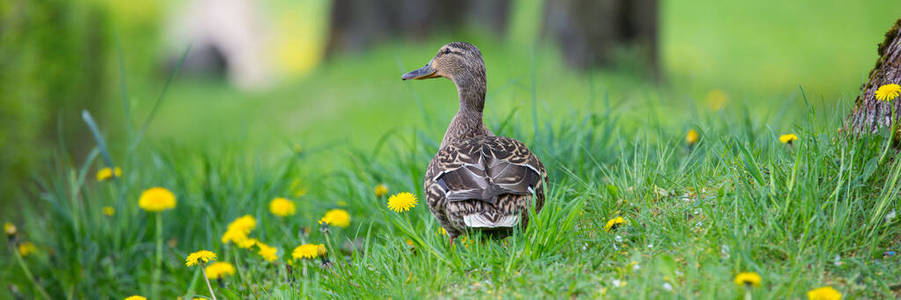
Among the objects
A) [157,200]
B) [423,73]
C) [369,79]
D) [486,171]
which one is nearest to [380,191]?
[423,73]

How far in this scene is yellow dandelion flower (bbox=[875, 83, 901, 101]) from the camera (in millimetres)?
2842

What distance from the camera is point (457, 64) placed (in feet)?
11.3

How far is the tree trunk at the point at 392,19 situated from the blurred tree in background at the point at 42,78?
3.50m

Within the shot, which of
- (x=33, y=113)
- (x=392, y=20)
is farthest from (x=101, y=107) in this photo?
(x=392, y=20)

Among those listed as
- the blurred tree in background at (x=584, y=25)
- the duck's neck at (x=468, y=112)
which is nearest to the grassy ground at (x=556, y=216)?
the blurred tree in background at (x=584, y=25)

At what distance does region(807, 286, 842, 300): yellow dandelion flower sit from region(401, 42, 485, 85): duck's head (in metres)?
1.69

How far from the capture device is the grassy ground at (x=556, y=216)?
269 centimetres

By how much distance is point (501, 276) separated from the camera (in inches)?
109

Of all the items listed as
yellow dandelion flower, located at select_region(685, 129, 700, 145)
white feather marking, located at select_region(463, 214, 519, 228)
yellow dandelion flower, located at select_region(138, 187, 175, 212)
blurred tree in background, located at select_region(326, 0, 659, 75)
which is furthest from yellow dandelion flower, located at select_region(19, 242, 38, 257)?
blurred tree in background, located at select_region(326, 0, 659, 75)

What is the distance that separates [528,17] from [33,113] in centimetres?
1315

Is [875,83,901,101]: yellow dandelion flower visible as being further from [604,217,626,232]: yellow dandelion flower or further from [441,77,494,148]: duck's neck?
[441,77,494,148]: duck's neck

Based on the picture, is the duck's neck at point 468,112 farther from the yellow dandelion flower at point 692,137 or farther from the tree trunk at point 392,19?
the tree trunk at point 392,19

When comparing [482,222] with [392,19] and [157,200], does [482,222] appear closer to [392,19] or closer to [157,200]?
[157,200]

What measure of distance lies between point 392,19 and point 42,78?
4.70 m
